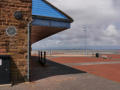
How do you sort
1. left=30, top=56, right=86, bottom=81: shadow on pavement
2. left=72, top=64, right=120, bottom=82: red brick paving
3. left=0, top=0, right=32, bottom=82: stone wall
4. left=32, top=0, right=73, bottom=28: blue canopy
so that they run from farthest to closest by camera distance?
left=72, top=64, right=120, bottom=82: red brick paving, left=30, top=56, right=86, bottom=81: shadow on pavement, left=32, top=0, right=73, bottom=28: blue canopy, left=0, top=0, right=32, bottom=82: stone wall

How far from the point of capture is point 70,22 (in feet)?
30.6

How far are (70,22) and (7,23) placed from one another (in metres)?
4.53

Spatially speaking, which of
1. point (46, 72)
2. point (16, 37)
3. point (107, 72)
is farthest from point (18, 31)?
point (107, 72)

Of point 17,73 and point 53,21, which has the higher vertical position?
point 53,21

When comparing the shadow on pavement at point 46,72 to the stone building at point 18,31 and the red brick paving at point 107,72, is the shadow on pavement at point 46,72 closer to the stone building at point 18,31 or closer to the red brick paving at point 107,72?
the stone building at point 18,31

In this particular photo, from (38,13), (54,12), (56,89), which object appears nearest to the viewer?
(56,89)

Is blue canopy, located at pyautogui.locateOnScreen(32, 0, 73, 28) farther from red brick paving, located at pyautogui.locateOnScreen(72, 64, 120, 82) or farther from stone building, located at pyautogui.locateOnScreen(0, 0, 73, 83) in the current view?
red brick paving, located at pyautogui.locateOnScreen(72, 64, 120, 82)

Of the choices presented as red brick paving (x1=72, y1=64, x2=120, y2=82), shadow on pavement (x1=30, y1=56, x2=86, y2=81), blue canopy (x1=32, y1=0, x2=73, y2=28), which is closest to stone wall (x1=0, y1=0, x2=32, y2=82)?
blue canopy (x1=32, y1=0, x2=73, y2=28)

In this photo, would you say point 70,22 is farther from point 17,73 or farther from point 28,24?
point 17,73

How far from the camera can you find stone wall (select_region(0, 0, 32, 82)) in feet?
25.0

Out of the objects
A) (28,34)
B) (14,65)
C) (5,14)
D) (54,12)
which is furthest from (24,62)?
(54,12)

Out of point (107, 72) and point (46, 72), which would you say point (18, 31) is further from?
point (107, 72)

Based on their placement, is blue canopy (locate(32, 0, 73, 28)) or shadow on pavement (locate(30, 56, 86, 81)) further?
shadow on pavement (locate(30, 56, 86, 81))

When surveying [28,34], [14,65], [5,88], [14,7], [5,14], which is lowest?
[5,88]
